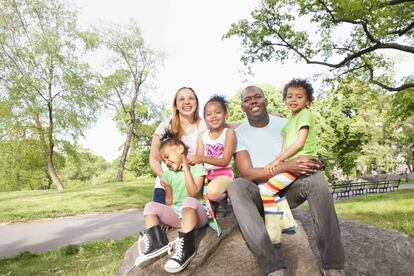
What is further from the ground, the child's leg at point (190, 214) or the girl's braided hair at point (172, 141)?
the girl's braided hair at point (172, 141)

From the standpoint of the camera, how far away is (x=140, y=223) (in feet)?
43.3

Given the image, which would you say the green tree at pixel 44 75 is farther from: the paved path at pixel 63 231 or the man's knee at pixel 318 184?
the man's knee at pixel 318 184

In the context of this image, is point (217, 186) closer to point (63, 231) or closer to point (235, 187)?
point (235, 187)

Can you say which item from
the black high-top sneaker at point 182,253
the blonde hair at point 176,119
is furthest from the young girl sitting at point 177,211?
the blonde hair at point 176,119

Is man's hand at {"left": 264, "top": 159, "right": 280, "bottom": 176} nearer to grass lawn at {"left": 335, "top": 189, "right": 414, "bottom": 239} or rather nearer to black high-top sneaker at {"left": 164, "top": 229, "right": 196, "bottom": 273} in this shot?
black high-top sneaker at {"left": 164, "top": 229, "right": 196, "bottom": 273}

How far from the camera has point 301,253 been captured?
333cm

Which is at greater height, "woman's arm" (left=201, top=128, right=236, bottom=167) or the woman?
the woman

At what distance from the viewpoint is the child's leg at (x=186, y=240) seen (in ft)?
9.87

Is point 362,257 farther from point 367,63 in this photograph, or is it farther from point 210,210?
point 367,63

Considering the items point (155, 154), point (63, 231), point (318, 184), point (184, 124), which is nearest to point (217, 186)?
point (318, 184)

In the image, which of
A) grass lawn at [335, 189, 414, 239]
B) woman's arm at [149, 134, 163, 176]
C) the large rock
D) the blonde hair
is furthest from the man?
grass lawn at [335, 189, 414, 239]

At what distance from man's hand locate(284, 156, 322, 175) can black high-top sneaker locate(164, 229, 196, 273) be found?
1066mm

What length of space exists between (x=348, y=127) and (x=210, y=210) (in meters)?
39.5

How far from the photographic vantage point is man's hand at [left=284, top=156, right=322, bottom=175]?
3.00 meters
